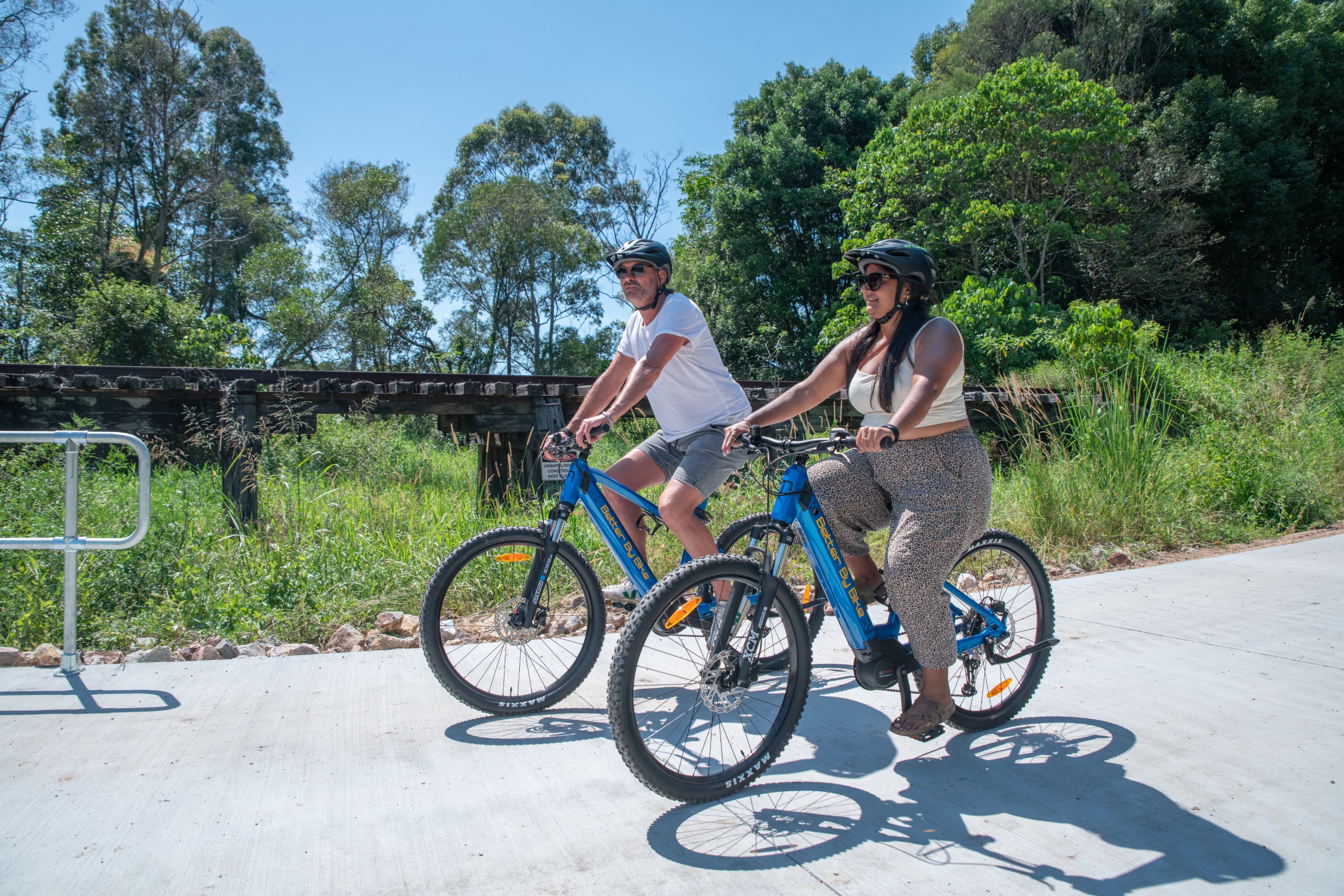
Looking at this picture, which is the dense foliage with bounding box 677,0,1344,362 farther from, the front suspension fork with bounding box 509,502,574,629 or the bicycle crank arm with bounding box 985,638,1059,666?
the front suspension fork with bounding box 509,502,574,629

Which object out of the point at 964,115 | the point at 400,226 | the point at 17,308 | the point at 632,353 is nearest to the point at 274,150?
the point at 400,226

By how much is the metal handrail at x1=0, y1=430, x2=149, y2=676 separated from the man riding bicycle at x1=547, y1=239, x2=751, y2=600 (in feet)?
6.43

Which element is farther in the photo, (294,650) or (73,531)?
(294,650)

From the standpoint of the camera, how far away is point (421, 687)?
3904 mm

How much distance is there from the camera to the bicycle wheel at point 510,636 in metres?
3.43

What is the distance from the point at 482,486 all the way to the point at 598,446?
2284 millimetres

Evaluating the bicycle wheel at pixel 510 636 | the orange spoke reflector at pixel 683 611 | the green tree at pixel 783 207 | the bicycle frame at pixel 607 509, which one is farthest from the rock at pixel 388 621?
the green tree at pixel 783 207

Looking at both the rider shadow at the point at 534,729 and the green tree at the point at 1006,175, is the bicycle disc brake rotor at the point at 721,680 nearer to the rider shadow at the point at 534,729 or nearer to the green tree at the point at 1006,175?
the rider shadow at the point at 534,729

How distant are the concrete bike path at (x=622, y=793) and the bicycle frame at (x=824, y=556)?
512 millimetres

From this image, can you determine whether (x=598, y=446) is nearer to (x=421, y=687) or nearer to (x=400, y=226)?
(x=421, y=687)

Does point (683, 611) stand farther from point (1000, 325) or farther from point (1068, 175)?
point (1068, 175)

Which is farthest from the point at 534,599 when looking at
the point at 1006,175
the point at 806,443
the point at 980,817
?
the point at 1006,175

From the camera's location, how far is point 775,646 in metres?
3.63

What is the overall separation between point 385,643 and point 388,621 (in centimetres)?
27
